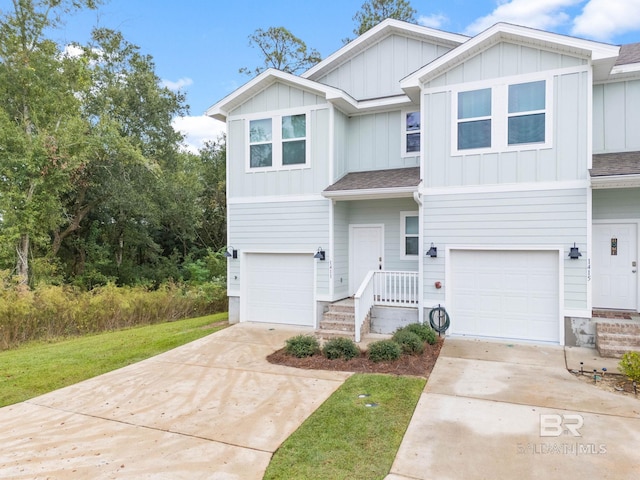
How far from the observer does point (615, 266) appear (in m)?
8.61

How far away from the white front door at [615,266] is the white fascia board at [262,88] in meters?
6.40

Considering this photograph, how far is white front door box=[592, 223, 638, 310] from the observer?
8484mm

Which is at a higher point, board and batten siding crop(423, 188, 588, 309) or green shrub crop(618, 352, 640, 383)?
board and batten siding crop(423, 188, 588, 309)

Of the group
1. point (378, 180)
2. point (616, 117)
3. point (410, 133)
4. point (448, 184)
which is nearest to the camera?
point (616, 117)

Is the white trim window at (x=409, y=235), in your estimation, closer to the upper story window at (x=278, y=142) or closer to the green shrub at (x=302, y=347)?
the upper story window at (x=278, y=142)

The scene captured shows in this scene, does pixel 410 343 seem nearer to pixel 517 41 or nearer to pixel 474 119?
pixel 474 119

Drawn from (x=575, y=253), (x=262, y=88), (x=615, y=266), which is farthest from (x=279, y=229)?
(x=615, y=266)

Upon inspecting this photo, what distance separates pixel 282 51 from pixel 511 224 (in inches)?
696

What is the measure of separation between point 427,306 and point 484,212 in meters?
2.33

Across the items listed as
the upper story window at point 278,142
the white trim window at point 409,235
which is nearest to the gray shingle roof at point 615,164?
the white trim window at point 409,235

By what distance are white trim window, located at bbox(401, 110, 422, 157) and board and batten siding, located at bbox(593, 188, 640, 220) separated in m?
4.01

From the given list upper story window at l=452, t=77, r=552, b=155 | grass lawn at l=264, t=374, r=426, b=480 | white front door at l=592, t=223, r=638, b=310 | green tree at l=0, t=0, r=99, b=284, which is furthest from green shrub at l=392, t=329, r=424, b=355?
green tree at l=0, t=0, r=99, b=284

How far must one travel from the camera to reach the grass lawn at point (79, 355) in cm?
657

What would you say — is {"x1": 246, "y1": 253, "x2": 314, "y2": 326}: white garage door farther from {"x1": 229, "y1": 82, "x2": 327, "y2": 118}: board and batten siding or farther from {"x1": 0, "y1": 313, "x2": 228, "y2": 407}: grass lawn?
{"x1": 229, "y1": 82, "x2": 327, "y2": 118}: board and batten siding
